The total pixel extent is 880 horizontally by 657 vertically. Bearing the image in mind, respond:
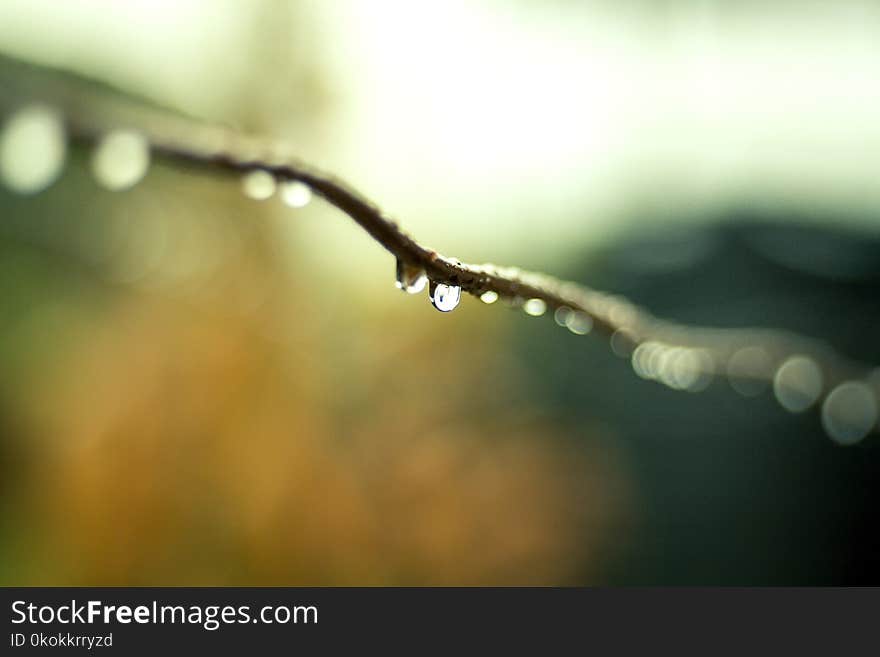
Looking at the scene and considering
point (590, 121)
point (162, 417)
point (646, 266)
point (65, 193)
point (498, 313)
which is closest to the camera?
point (162, 417)

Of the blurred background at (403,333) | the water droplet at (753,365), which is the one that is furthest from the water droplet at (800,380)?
the blurred background at (403,333)

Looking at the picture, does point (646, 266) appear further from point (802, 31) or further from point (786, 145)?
point (802, 31)

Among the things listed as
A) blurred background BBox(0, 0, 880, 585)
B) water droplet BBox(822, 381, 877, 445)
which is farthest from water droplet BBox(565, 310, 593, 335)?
blurred background BBox(0, 0, 880, 585)

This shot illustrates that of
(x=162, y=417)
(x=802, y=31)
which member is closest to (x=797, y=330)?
(x=802, y=31)

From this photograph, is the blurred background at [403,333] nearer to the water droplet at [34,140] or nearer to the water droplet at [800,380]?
the water droplet at [800,380]

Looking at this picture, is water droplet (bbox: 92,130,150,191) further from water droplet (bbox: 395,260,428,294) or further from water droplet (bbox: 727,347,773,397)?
water droplet (bbox: 727,347,773,397)

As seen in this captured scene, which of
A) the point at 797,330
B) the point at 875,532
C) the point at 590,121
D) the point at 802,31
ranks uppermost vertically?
the point at 802,31
